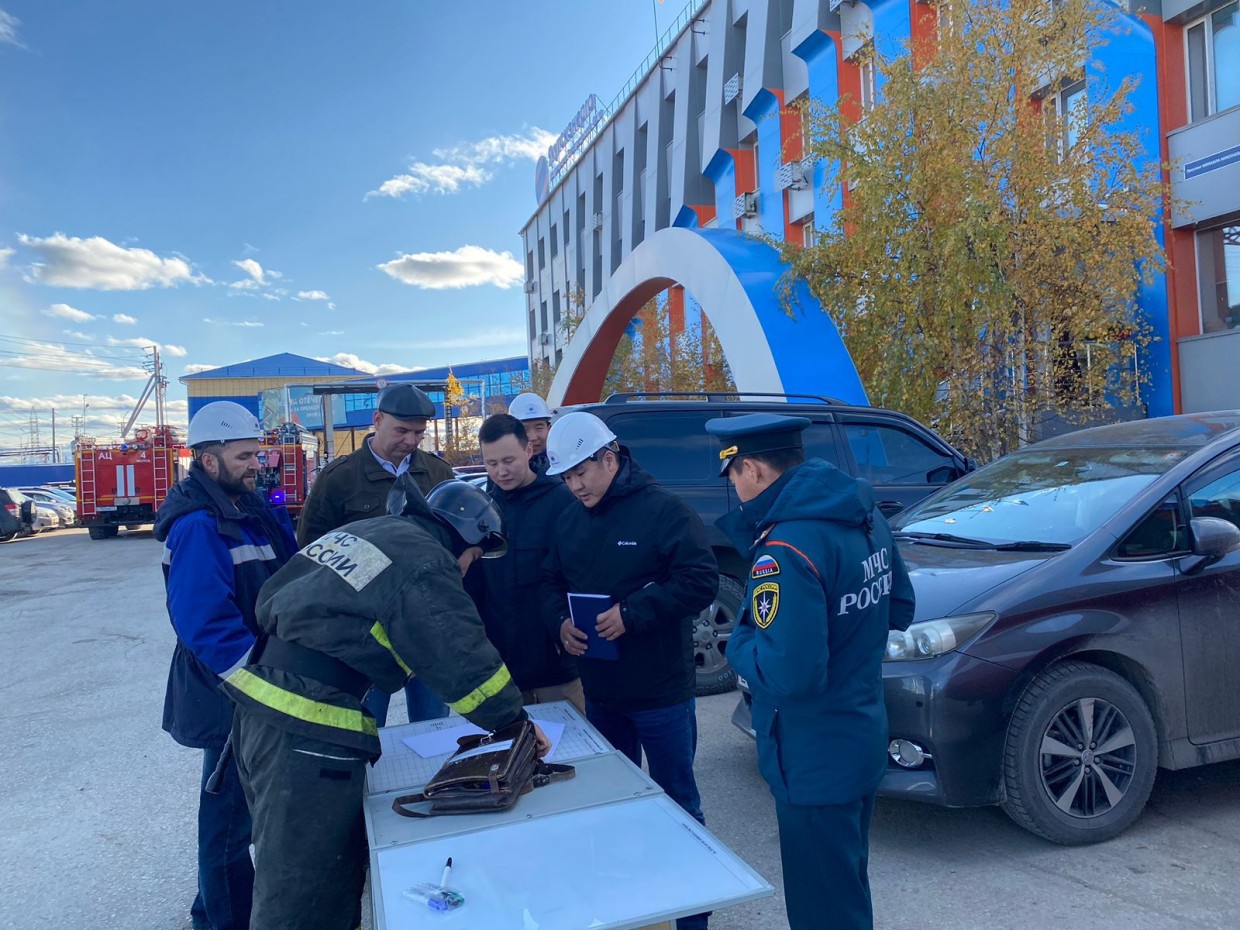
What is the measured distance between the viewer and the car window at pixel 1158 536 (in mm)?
3967

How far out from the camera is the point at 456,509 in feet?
8.86

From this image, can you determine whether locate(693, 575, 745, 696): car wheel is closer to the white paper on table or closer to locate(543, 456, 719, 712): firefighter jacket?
locate(543, 456, 719, 712): firefighter jacket

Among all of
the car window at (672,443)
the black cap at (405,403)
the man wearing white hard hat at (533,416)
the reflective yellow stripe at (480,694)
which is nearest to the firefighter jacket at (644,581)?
the reflective yellow stripe at (480,694)

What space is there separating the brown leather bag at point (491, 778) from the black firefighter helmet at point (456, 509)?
0.58 m

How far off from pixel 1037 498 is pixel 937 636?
1330 mm

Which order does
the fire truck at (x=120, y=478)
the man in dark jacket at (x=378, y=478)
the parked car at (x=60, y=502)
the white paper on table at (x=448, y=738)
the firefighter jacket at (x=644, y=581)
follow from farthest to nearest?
the parked car at (x=60, y=502) < the fire truck at (x=120, y=478) < the man in dark jacket at (x=378, y=478) < the firefighter jacket at (x=644, y=581) < the white paper on table at (x=448, y=738)

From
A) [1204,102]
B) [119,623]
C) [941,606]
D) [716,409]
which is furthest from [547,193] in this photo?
[941,606]

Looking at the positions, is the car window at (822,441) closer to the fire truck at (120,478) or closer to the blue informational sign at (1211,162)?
the blue informational sign at (1211,162)

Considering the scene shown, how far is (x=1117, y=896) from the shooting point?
11.1 feet

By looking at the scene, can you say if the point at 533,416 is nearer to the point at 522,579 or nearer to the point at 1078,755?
the point at 522,579

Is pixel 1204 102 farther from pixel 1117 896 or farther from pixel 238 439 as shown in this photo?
pixel 238 439

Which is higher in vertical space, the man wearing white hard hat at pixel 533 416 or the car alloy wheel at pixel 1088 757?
the man wearing white hard hat at pixel 533 416

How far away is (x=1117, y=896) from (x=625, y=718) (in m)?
2.00

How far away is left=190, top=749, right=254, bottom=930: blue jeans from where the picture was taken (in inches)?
122
